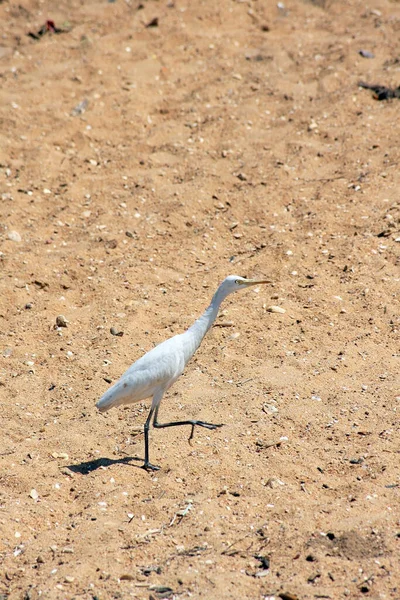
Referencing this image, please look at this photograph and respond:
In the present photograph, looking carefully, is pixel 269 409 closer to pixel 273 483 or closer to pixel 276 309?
pixel 273 483

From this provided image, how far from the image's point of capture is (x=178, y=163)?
8.45 metres

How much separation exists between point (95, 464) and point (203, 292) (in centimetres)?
226

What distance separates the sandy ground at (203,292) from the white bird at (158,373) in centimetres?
26

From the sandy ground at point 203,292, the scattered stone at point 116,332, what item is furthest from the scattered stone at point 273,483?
the scattered stone at point 116,332

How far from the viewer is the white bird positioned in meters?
5.13

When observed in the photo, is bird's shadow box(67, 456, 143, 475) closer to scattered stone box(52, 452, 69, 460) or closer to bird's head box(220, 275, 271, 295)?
scattered stone box(52, 452, 69, 460)

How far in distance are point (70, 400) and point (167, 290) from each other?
5.19 feet

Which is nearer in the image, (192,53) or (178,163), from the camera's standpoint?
(178,163)

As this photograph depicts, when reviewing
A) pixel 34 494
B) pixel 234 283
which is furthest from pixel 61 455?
pixel 234 283

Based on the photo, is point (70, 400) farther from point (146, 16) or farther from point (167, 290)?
point (146, 16)

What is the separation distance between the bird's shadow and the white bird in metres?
0.20

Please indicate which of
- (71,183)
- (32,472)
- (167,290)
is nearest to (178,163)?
(71,183)

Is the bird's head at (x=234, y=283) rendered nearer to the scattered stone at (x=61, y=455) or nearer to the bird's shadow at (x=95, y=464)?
the bird's shadow at (x=95, y=464)

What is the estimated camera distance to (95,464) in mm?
5102
